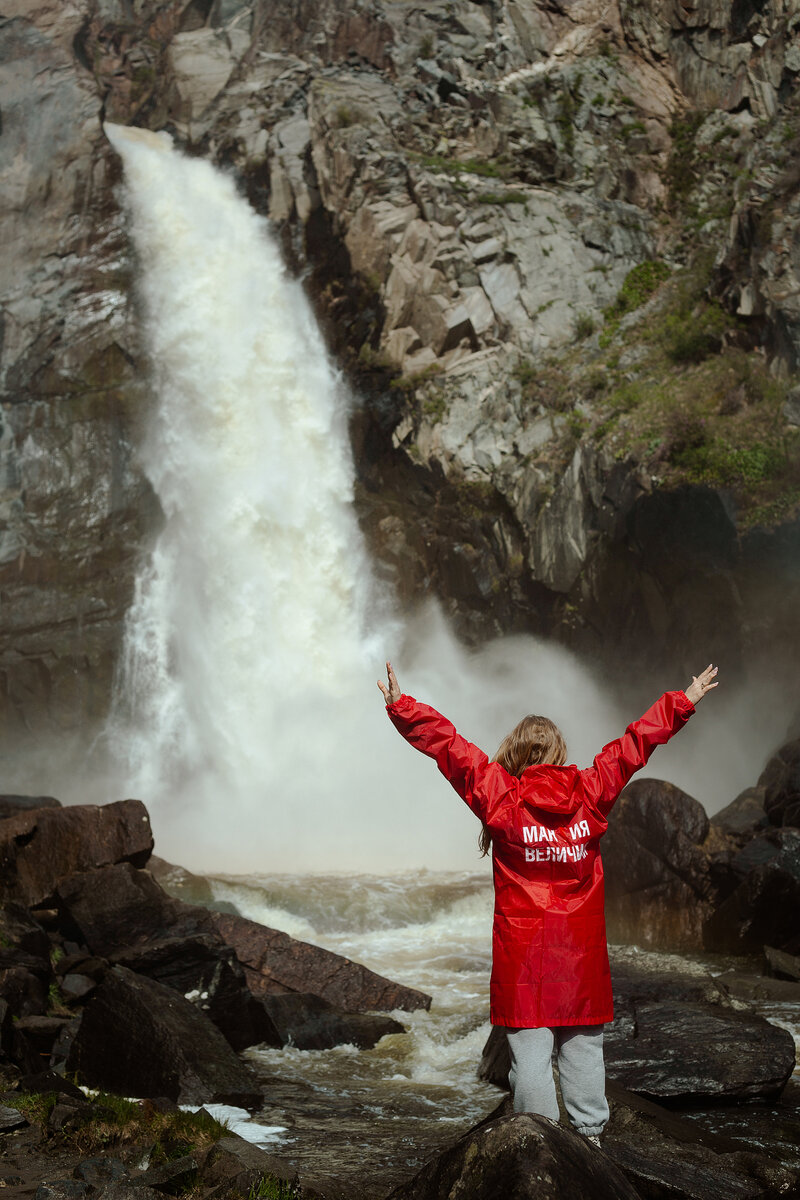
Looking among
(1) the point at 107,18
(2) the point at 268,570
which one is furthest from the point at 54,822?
(1) the point at 107,18

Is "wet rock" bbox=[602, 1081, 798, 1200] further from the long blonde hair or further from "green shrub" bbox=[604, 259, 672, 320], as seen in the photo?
"green shrub" bbox=[604, 259, 672, 320]

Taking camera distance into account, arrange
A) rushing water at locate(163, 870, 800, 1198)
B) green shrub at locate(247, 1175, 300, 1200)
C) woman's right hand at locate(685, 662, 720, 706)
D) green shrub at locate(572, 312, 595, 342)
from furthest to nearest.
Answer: green shrub at locate(572, 312, 595, 342) → rushing water at locate(163, 870, 800, 1198) → green shrub at locate(247, 1175, 300, 1200) → woman's right hand at locate(685, 662, 720, 706)

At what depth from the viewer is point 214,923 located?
421 inches

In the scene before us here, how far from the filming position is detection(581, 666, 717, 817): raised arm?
4168 mm

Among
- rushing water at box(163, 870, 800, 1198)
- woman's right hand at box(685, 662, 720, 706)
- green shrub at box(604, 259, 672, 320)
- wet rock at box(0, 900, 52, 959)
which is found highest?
green shrub at box(604, 259, 672, 320)

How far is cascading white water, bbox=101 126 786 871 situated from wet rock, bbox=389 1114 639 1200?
16.2 meters

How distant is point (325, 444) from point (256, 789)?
1033cm

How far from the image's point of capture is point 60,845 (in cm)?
1105

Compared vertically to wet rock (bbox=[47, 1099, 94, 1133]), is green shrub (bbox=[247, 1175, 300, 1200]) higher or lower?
lower

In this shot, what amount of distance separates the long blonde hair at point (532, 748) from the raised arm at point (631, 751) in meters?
0.19

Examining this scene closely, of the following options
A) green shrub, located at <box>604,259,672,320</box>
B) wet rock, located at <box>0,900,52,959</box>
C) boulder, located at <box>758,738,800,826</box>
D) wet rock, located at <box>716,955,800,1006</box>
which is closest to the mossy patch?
wet rock, located at <box>0,900,52,959</box>

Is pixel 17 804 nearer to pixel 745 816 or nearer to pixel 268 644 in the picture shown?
pixel 745 816

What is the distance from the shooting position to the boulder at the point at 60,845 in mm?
10727

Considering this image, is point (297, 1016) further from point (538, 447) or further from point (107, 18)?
point (107, 18)
